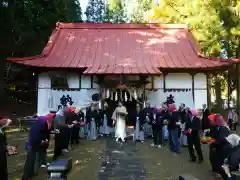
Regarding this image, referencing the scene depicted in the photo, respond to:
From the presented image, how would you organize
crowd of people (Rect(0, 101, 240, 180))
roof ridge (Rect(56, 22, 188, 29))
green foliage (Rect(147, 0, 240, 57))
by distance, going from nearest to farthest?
crowd of people (Rect(0, 101, 240, 180)) < green foliage (Rect(147, 0, 240, 57)) < roof ridge (Rect(56, 22, 188, 29))

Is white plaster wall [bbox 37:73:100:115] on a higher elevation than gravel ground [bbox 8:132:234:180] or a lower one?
higher

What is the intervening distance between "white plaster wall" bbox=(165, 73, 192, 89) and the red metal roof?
70 centimetres

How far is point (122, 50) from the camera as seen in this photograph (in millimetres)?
15883

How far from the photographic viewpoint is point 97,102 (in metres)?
14.2

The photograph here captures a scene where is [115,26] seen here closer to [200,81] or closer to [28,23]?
[28,23]

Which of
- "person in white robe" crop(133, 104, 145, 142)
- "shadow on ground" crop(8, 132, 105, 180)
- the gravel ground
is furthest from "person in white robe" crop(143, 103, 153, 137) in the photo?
"shadow on ground" crop(8, 132, 105, 180)

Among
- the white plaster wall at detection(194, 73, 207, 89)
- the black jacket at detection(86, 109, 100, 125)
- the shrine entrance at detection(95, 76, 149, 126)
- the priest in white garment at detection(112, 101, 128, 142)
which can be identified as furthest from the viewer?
the white plaster wall at detection(194, 73, 207, 89)

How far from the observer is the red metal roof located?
14.1 meters

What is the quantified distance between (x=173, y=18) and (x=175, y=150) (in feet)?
38.1

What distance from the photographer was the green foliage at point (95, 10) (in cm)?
4331

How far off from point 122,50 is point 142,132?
524 cm

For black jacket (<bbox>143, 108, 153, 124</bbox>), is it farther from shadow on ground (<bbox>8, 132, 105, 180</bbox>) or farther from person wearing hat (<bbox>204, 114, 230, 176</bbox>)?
person wearing hat (<bbox>204, 114, 230, 176</bbox>)

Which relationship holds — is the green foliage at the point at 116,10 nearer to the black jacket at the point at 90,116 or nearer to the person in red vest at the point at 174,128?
the black jacket at the point at 90,116

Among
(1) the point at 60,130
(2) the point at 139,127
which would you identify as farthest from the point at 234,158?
(2) the point at 139,127
